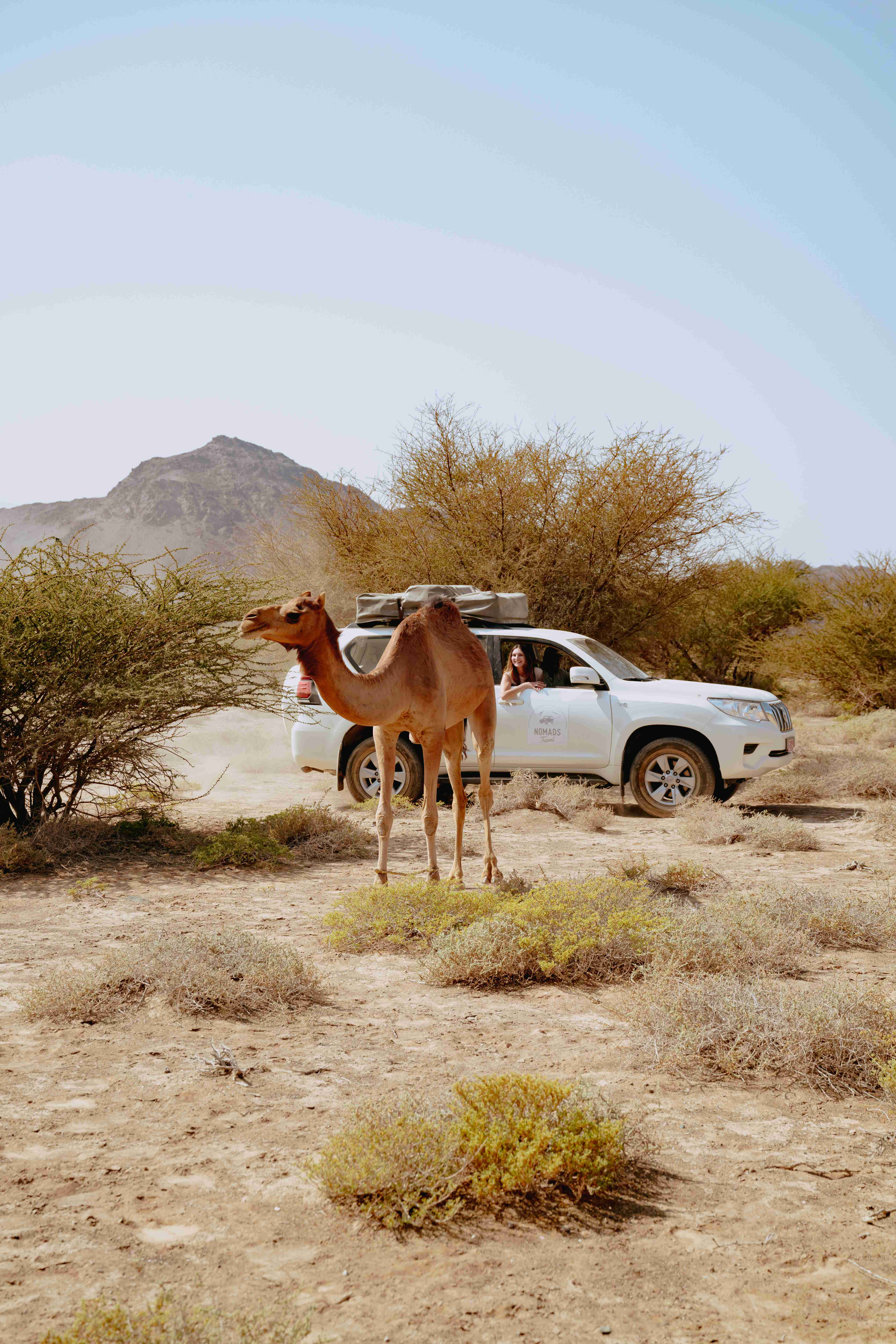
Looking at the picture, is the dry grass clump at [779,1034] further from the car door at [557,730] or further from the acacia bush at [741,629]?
the acacia bush at [741,629]

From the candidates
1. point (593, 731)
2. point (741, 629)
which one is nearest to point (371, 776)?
point (593, 731)

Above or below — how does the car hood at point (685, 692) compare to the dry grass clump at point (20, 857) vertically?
above

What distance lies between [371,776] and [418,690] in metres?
4.67

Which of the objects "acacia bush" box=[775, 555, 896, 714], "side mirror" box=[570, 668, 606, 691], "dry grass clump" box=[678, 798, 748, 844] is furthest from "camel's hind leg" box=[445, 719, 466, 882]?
"acacia bush" box=[775, 555, 896, 714]

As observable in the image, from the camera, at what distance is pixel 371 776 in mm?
12406

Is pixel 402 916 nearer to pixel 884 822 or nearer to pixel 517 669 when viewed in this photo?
pixel 517 669

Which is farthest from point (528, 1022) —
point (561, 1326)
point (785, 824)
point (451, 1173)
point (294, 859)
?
point (785, 824)

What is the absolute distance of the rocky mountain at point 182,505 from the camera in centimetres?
8700

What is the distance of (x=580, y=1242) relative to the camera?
328cm

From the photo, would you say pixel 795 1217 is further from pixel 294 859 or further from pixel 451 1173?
pixel 294 859

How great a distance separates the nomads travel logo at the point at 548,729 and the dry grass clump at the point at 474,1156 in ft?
26.9

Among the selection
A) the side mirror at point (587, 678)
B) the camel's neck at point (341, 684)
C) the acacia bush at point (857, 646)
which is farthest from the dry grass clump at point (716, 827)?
the acacia bush at point (857, 646)

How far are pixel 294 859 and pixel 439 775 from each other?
3.33 metres

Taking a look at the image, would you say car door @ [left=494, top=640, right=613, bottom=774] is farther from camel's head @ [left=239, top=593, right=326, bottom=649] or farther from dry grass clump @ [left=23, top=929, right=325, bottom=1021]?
dry grass clump @ [left=23, top=929, right=325, bottom=1021]
